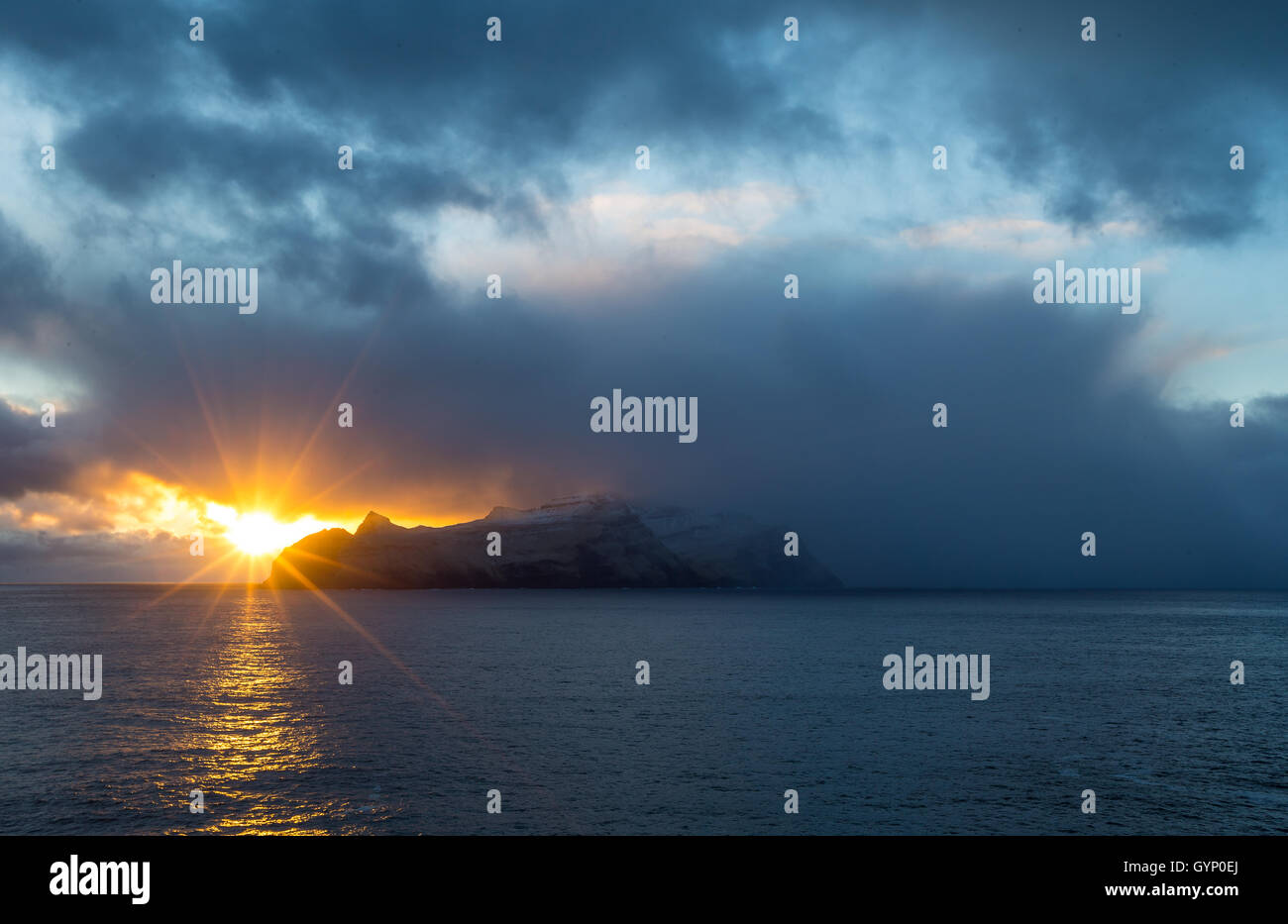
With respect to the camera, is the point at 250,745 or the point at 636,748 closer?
the point at 636,748

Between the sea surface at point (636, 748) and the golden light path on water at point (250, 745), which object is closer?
the golden light path on water at point (250, 745)

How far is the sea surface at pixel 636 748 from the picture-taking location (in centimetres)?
3712

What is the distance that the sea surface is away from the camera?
37.1 metres

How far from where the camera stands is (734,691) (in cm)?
7844

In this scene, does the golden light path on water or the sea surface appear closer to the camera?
the golden light path on water

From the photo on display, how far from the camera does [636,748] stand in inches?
2019

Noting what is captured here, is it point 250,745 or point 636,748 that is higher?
point 250,745
